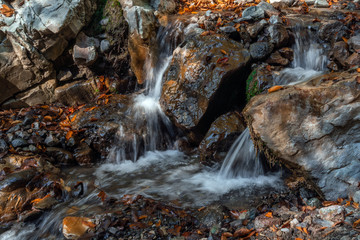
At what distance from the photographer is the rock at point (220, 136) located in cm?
480

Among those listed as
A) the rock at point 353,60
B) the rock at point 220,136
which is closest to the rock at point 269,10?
the rock at point 353,60

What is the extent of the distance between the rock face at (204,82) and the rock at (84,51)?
9.33ft

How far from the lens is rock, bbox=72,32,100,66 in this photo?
6938mm

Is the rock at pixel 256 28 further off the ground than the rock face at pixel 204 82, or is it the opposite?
the rock at pixel 256 28

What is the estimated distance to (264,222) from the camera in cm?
282

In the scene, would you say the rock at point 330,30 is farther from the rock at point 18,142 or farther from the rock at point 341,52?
the rock at point 18,142

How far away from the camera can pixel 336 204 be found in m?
2.80

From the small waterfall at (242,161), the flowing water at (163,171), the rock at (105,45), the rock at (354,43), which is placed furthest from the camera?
the rock at (105,45)

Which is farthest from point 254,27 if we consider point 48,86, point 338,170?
point 48,86

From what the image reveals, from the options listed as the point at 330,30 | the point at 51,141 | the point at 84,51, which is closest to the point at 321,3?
the point at 330,30

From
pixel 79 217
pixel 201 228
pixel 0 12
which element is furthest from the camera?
pixel 0 12

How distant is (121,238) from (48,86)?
571 cm

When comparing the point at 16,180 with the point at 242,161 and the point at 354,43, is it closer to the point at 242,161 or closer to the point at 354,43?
the point at 242,161

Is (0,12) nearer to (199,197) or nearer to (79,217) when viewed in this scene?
(79,217)
